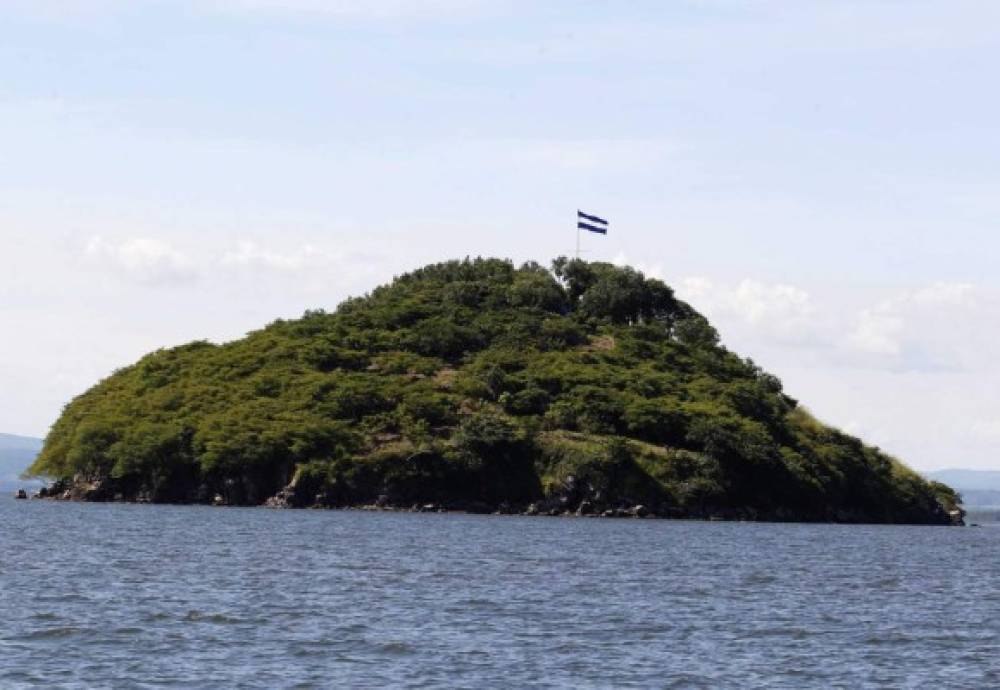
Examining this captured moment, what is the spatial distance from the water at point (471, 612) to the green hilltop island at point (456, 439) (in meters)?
46.0

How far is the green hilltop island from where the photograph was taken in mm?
162125

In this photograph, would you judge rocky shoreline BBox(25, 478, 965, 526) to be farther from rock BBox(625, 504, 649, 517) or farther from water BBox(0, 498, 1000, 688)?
water BBox(0, 498, 1000, 688)

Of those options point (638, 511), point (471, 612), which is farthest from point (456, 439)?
point (471, 612)

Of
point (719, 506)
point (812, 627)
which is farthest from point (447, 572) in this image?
point (719, 506)

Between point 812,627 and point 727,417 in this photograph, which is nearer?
point 812,627

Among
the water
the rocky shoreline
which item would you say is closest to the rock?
the rocky shoreline

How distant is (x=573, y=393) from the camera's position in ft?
595

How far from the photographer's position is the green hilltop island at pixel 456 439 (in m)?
162

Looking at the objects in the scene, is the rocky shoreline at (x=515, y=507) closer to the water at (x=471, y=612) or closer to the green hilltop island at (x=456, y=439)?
the green hilltop island at (x=456, y=439)

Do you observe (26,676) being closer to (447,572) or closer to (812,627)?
(812,627)

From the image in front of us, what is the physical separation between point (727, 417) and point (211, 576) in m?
112

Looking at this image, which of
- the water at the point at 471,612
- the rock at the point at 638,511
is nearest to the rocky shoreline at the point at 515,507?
the rock at the point at 638,511

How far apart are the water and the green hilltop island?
151 feet

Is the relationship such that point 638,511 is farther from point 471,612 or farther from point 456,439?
point 471,612
